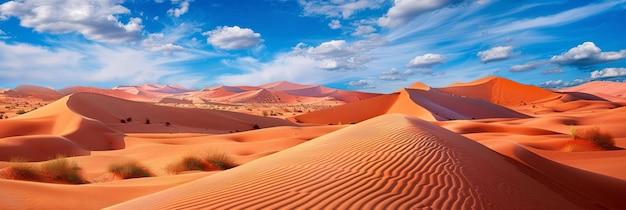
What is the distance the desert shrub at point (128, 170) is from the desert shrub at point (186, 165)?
70 centimetres

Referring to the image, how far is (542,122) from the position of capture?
24094 mm

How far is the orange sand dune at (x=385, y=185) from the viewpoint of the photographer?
13.8 feet

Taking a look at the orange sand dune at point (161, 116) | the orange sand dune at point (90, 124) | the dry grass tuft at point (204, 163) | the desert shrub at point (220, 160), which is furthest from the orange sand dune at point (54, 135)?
the desert shrub at point (220, 160)

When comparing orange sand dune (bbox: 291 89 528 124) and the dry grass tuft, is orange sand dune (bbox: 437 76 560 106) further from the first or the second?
the dry grass tuft

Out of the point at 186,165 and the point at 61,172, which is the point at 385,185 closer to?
the point at 186,165

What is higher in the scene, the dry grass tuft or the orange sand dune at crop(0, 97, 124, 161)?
the orange sand dune at crop(0, 97, 124, 161)

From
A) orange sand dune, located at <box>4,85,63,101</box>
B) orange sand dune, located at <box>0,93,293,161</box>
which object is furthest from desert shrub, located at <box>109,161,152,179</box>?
orange sand dune, located at <box>4,85,63,101</box>

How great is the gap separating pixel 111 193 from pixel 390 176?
14.2 ft

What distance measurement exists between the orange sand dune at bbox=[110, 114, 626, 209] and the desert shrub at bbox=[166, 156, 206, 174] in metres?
4.82

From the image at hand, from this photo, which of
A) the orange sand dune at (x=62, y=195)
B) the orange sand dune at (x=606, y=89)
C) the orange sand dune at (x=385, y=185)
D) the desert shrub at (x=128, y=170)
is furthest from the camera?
the orange sand dune at (x=606, y=89)

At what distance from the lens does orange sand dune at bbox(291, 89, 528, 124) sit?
35.5m

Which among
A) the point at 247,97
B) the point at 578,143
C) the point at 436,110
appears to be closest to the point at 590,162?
the point at 578,143

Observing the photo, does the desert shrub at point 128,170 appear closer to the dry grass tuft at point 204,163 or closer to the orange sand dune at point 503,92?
the dry grass tuft at point 204,163

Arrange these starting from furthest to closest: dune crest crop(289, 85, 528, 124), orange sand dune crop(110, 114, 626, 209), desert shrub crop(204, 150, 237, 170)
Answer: dune crest crop(289, 85, 528, 124) < desert shrub crop(204, 150, 237, 170) < orange sand dune crop(110, 114, 626, 209)
